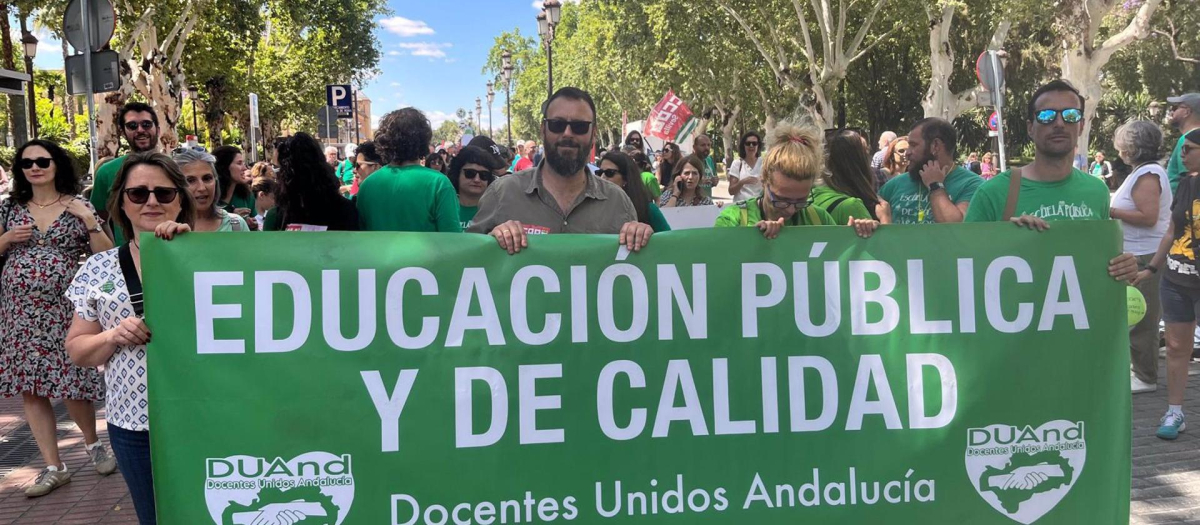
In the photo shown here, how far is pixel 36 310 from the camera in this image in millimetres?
4949

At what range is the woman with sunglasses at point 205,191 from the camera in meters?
3.93

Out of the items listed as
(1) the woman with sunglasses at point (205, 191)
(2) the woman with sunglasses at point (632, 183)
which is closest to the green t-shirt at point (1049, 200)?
(2) the woman with sunglasses at point (632, 183)

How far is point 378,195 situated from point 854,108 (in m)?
43.5

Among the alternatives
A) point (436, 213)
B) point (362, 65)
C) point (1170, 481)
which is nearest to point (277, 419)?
point (436, 213)

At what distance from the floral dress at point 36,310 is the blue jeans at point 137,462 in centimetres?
192

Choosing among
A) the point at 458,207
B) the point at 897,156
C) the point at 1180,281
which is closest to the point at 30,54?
the point at 897,156

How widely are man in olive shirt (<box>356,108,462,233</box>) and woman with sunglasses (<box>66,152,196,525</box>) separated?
1531 mm

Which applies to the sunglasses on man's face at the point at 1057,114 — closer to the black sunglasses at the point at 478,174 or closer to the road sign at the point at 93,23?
the black sunglasses at the point at 478,174

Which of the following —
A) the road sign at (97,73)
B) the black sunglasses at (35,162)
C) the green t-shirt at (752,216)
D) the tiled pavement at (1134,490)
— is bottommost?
the tiled pavement at (1134,490)

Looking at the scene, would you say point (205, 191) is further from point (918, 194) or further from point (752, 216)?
point (918, 194)

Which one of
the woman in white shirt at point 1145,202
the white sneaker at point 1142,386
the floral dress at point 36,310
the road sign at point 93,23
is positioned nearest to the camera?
the floral dress at point 36,310

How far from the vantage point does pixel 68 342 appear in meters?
3.20

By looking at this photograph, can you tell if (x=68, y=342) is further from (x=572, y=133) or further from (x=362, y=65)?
(x=362, y=65)

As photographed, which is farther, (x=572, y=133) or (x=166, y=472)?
(x=572, y=133)
